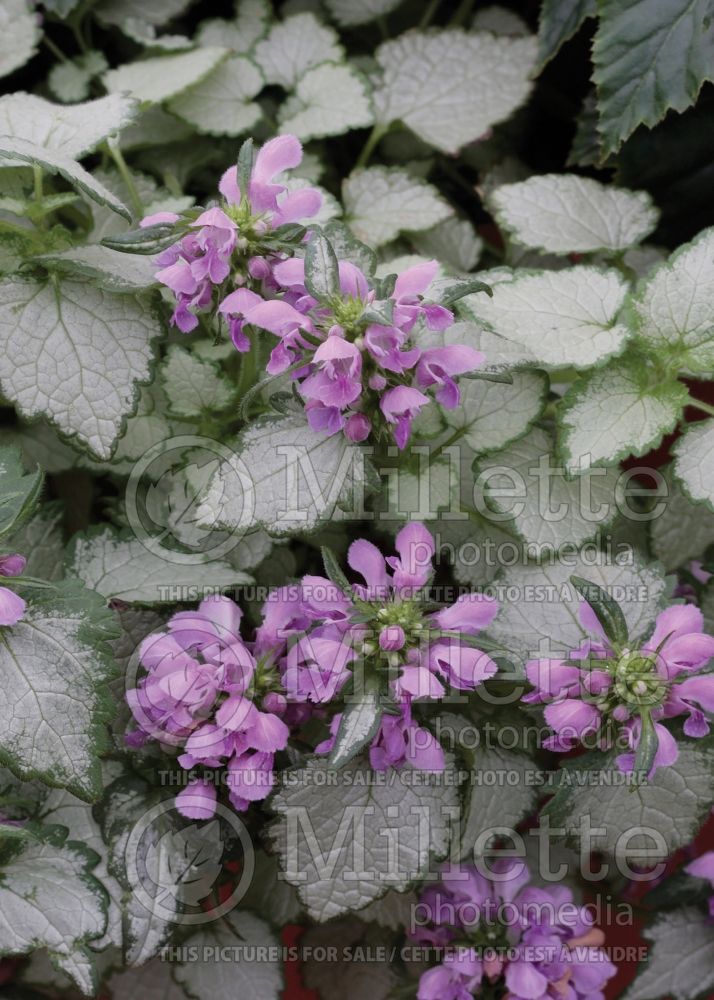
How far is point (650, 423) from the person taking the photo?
0.70 metres

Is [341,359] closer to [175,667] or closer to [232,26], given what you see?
[175,667]

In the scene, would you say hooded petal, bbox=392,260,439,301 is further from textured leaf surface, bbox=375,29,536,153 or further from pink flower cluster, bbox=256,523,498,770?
textured leaf surface, bbox=375,29,536,153

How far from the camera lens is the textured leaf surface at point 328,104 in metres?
0.95

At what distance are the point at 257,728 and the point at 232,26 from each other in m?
0.86

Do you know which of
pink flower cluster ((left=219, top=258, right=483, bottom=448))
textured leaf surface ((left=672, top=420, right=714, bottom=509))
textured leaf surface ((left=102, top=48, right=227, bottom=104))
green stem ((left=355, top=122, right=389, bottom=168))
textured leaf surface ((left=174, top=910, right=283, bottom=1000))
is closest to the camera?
pink flower cluster ((left=219, top=258, right=483, bottom=448))

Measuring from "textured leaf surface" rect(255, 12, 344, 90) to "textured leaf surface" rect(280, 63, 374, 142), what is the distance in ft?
0.19

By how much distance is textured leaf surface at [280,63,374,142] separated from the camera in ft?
3.12

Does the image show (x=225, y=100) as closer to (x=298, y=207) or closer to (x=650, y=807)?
(x=298, y=207)

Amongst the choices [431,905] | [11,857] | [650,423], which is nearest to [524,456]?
[650,423]

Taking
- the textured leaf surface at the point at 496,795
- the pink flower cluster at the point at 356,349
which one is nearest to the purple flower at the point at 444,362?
the pink flower cluster at the point at 356,349

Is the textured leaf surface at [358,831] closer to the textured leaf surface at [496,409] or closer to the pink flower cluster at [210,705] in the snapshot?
the pink flower cluster at [210,705]

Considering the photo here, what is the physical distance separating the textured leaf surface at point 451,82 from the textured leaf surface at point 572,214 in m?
0.15

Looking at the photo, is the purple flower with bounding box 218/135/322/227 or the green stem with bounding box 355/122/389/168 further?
the green stem with bounding box 355/122/389/168

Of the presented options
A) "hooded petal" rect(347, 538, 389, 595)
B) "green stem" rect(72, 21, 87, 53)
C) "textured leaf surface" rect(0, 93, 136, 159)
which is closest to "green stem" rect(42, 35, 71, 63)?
"green stem" rect(72, 21, 87, 53)
